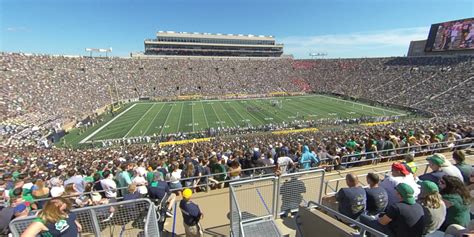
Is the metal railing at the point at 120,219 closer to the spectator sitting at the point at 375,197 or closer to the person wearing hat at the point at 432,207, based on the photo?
the spectator sitting at the point at 375,197

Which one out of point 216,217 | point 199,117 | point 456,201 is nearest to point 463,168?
point 456,201

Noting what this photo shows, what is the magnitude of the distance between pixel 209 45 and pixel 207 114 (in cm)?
5127

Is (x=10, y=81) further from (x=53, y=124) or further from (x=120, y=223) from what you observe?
(x=120, y=223)

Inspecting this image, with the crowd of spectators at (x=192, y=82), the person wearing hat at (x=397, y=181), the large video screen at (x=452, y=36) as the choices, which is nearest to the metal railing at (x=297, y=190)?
the person wearing hat at (x=397, y=181)

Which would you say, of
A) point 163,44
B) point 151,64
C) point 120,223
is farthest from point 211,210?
point 163,44

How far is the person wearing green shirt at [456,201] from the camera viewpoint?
375 centimetres

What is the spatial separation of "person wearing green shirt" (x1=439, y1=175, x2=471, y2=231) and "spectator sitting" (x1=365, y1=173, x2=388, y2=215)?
82cm

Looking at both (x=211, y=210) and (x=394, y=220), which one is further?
(x=211, y=210)

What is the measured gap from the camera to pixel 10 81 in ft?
120

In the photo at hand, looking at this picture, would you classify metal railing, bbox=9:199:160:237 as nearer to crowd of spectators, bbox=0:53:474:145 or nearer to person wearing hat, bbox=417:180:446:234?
person wearing hat, bbox=417:180:446:234

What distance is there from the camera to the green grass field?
1246 inches

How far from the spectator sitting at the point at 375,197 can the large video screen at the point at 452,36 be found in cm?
6244

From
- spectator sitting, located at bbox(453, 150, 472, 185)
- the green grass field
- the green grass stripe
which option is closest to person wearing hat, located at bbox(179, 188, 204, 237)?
spectator sitting, located at bbox(453, 150, 472, 185)

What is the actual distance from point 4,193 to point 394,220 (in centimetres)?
942
